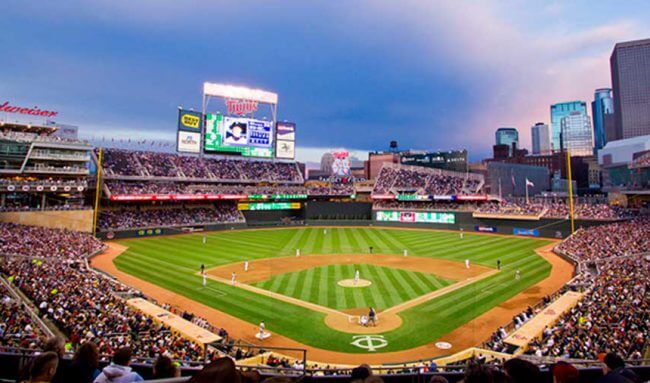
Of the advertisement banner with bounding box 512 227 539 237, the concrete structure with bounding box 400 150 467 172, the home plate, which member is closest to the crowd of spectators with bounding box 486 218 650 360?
the home plate

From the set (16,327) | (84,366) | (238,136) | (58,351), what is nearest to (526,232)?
(238,136)

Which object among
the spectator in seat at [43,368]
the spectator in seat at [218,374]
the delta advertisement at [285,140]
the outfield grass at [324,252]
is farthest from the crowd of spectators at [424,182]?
the spectator in seat at [218,374]

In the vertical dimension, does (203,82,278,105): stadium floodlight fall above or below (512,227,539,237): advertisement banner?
above

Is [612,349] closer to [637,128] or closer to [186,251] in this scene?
[186,251]

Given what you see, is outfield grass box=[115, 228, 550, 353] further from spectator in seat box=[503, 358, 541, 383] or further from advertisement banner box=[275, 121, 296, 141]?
advertisement banner box=[275, 121, 296, 141]

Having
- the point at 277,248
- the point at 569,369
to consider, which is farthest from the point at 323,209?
the point at 569,369

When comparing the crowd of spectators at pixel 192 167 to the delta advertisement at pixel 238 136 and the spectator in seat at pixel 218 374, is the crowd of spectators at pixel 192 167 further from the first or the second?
the spectator in seat at pixel 218 374

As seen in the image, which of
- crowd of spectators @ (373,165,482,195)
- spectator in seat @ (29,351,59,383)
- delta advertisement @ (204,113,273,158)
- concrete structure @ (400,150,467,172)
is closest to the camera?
spectator in seat @ (29,351,59,383)
